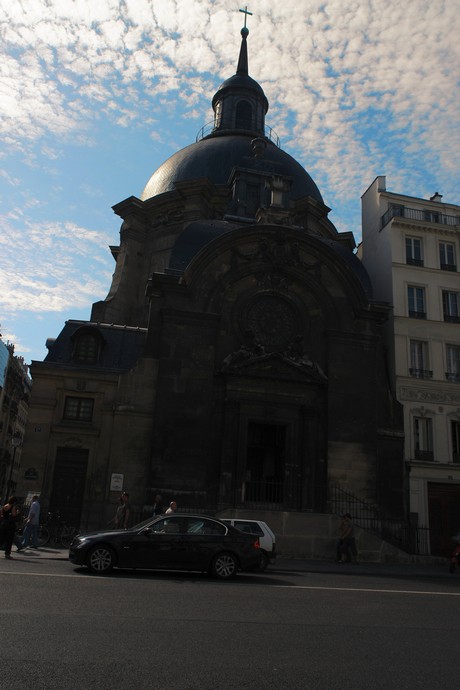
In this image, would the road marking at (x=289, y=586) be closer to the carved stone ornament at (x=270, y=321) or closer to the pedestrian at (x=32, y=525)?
the pedestrian at (x=32, y=525)

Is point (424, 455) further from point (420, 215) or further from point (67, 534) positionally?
point (67, 534)

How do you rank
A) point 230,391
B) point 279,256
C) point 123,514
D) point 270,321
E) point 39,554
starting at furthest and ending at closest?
point 279,256
point 270,321
point 230,391
point 123,514
point 39,554

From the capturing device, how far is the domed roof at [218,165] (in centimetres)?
3666

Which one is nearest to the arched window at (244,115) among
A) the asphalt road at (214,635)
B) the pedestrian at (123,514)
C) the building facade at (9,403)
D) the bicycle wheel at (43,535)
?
the building facade at (9,403)

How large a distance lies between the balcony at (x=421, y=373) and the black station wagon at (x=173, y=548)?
1676 centimetres

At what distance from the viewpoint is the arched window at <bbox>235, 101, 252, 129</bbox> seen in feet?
149

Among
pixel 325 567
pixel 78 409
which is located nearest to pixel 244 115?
pixel 78 409

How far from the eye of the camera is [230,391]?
23.7m

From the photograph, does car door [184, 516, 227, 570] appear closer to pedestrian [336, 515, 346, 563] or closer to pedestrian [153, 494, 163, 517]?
pedestrian [153, 494, 163, 517]

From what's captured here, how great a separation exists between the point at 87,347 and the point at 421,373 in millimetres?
15264

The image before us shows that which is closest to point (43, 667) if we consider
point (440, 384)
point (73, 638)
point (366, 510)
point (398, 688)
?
point (73, 638)

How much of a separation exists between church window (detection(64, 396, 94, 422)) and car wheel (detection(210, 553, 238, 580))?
1213 cm

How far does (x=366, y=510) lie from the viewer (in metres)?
23.0

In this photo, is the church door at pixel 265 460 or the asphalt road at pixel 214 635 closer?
the asphalt road at pixel 214 635
